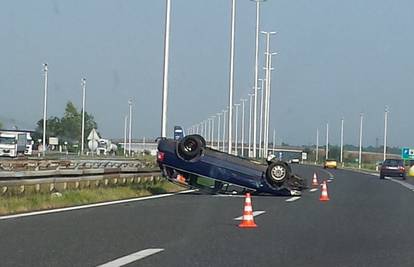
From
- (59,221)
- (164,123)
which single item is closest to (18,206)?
(59,221)

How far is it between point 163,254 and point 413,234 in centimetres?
639

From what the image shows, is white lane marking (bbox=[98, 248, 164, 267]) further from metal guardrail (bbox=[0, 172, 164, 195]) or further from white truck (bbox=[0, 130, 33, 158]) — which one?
white truck (bbox=[0, 130, 33, 158])

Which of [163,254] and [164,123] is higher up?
[164,123]

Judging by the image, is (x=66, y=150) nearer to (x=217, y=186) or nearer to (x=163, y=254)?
(x=217, y=186)

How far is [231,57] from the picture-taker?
49.1m

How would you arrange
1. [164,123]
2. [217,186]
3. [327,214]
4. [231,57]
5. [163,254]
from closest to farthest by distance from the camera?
[163,254]
[327,214]
[217,186]
[164,123]
[231,57]

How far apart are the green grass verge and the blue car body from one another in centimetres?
144

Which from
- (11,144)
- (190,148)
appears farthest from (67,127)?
(190,148)

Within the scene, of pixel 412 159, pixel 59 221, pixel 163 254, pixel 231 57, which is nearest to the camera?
pixel 163 254

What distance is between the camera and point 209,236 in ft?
51.5

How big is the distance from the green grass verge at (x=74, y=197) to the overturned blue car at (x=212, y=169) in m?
1.41

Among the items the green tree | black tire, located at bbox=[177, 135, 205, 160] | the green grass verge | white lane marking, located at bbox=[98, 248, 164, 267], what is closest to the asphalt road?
white lane marking, located at bbox=[98, 248, 164, 267]

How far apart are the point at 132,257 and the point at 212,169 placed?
672 inches

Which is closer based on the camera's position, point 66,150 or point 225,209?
point 225,209
